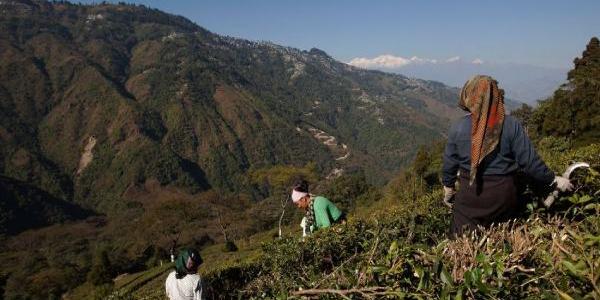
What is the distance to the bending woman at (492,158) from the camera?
9.91 ft

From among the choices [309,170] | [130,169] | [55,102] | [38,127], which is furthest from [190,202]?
[55,102]

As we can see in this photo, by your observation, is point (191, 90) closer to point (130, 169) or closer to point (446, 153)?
point (130, 169)

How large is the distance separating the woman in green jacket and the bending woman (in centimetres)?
242

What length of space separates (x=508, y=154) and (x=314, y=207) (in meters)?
2.71

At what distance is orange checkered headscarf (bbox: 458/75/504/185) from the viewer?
9.93ft

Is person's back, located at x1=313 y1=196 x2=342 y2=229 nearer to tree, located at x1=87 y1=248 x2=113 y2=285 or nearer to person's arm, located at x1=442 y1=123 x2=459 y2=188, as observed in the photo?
person's arm, located at x1=442 y1=123 x2=459 y2=188

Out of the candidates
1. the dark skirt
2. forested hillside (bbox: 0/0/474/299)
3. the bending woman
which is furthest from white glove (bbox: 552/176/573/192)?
forested hillside (bbox: 0/0/474/299)

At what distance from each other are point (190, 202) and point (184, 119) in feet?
334

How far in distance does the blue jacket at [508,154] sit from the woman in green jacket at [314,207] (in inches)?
93.7

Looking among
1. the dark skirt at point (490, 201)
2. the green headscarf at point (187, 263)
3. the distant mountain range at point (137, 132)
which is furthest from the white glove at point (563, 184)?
the distant mountain range at point (137, 132)

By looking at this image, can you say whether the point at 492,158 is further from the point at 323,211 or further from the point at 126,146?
the point at 126,146

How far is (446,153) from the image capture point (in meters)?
3.35

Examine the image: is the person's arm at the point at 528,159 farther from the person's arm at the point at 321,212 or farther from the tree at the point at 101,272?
the tree at the point at 101,272

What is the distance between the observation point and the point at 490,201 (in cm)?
305
